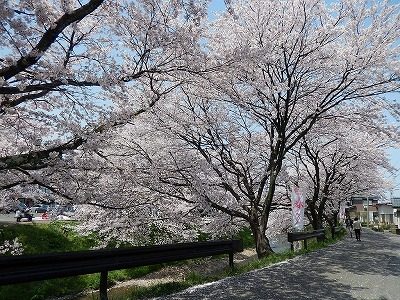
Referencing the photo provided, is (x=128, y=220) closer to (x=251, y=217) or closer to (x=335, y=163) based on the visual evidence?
(x=251, y=217)

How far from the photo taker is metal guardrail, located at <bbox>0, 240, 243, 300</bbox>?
4.98 metres

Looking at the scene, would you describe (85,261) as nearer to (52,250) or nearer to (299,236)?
(299,236)

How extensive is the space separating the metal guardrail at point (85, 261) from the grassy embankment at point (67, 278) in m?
0.63

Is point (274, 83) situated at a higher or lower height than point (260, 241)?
higher

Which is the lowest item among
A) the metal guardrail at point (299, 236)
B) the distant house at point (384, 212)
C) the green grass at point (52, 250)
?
the green grass at point (52, 250)

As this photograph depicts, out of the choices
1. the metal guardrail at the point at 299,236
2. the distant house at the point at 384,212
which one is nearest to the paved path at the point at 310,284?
the metal guardrail at the point at 299,236

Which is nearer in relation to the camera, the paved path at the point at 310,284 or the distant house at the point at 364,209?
the paved path at the point at 310,284

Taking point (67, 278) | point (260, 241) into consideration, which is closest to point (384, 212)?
point (260, 241)

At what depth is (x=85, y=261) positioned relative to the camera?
5.92 m

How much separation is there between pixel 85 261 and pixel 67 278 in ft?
36.2

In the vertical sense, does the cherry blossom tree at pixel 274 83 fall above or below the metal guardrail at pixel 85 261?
above

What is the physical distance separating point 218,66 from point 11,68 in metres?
3.90

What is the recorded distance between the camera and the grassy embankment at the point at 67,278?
8.71 metres

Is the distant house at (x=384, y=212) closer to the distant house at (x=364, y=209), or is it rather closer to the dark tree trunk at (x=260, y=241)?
the distant house at (x=364, y=209)
